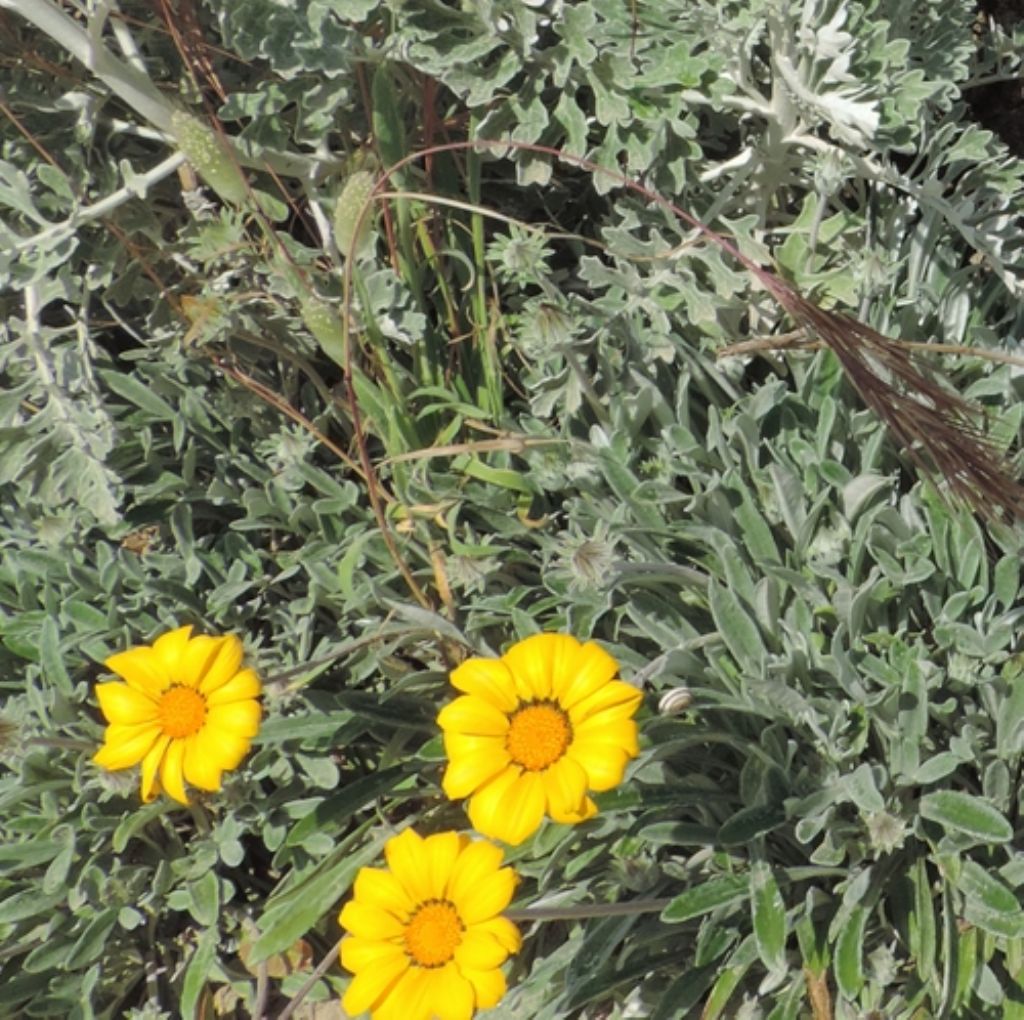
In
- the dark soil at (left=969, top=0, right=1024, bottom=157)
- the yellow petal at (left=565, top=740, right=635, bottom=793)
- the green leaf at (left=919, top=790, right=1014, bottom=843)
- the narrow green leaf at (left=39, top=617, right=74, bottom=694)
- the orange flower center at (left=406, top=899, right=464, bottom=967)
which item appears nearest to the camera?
the yellow petal at (left=565, top=740, right=635, bottom=793)

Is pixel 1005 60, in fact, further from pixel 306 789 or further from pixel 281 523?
pixel 306 789

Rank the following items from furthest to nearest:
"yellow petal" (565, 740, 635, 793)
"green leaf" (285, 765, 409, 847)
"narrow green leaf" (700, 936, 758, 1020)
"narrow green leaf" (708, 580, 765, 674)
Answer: "green leaf" (285, 765, 409, 847), "narrow green leaf" (708, 580, 765, 674), "narrow green leaf" (700, 936, 758, 1020), "yellow petal" (565, 740, 635, 793)

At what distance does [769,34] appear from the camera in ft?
8.20

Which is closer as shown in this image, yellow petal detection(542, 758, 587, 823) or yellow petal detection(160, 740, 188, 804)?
yellow petal detection(542, 758, 587, 823)

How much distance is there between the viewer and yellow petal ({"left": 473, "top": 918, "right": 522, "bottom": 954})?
1778 mm

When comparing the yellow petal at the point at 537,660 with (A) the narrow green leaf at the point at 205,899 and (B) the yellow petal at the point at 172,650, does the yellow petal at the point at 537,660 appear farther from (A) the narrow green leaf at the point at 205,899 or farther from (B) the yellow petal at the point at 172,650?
(A) the narrow green leaf at the point at 205,899

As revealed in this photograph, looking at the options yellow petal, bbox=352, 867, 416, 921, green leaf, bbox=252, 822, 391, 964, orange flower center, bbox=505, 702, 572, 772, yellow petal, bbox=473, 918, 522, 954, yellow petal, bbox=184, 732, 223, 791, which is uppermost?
orange flower center, bbox=505, 702, 572, 772

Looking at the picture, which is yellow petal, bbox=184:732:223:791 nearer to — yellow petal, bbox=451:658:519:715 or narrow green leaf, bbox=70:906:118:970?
yellow petal, bbox=451:658:519:715

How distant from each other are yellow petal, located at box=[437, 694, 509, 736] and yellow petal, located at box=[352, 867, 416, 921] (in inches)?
8.8

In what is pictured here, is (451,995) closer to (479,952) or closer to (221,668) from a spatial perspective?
(479,952)

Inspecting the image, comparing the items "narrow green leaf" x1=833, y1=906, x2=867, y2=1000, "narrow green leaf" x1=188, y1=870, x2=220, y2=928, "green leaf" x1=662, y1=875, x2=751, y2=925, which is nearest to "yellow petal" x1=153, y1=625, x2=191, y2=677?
"narrow green leaf" x1=188, y1=870, x2=220, y2=928

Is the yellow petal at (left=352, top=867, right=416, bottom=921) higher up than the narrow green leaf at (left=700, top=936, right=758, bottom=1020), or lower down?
higher up

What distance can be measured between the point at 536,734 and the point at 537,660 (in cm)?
9

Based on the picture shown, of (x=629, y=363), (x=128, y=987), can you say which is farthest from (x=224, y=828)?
(x=629, y=363)
